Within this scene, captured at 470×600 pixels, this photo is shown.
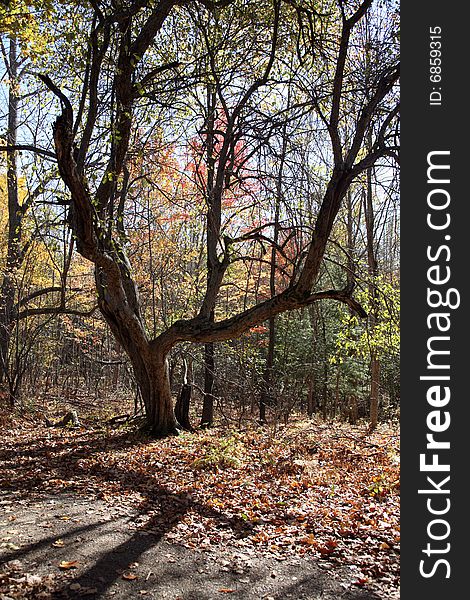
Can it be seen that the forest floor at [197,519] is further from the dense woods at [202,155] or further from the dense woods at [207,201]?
the dense woods at [202,155]

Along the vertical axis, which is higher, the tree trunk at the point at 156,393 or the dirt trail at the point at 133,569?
the tree trunk at the point at 156,393

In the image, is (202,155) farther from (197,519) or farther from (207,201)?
(197,519)

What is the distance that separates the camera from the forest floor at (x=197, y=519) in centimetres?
410

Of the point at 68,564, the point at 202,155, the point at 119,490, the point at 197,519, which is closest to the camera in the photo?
the point at 68,564

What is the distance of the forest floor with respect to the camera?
161 inches

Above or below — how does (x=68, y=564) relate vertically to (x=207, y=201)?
below

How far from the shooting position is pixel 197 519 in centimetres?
564

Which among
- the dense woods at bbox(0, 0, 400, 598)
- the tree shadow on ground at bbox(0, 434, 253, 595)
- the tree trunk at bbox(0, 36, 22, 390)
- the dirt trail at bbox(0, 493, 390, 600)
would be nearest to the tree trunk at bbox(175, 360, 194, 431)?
the dense woods at bbox(0, 0, 400, 598)

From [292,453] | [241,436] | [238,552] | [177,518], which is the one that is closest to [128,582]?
[238,552]

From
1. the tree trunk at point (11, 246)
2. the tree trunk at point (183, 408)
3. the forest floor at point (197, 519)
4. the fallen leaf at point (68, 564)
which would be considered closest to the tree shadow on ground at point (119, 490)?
the forest floor at point (197, 519)

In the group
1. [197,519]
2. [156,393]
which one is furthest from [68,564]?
[156,393]

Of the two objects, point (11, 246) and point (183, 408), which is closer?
point (183, 408)

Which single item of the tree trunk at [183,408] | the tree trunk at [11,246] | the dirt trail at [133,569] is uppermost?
the tree trunk at [11,246]

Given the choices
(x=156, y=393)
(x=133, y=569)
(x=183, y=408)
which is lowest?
(x=133, y=569)
